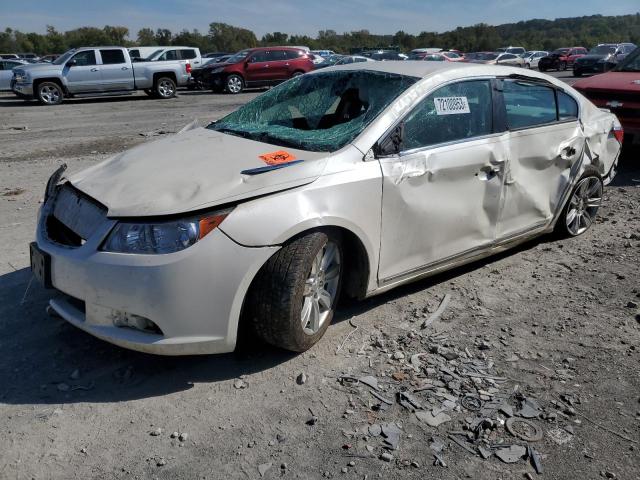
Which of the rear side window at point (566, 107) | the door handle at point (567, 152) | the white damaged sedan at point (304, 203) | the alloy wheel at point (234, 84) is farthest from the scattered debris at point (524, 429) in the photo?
the alloy wheel at point (234, 84)

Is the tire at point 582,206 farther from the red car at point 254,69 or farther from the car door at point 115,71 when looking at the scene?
the red car at point 254,69

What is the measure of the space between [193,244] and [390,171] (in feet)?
4.16

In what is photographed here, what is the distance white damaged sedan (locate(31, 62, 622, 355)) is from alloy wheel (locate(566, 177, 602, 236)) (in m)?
0.34

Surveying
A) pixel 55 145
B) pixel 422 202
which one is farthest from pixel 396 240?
pixel 55 145

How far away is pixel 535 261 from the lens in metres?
4.73

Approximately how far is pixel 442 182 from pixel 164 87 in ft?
58.5

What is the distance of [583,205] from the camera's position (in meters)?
5.17

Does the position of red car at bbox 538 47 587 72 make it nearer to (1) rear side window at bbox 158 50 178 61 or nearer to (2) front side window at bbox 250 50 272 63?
(2) front side window at bbox 250 50 272 63

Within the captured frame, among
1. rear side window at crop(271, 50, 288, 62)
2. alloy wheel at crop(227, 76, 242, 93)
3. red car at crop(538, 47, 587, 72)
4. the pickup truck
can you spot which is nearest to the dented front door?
the pickup truck

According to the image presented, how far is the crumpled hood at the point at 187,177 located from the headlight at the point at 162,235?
6 cm

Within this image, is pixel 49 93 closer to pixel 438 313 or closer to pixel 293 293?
pixel 438 313

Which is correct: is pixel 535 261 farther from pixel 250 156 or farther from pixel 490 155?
pixel 250 156

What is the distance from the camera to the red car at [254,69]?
21.3 metres

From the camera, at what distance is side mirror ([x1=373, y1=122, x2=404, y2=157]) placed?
3.38 metres
